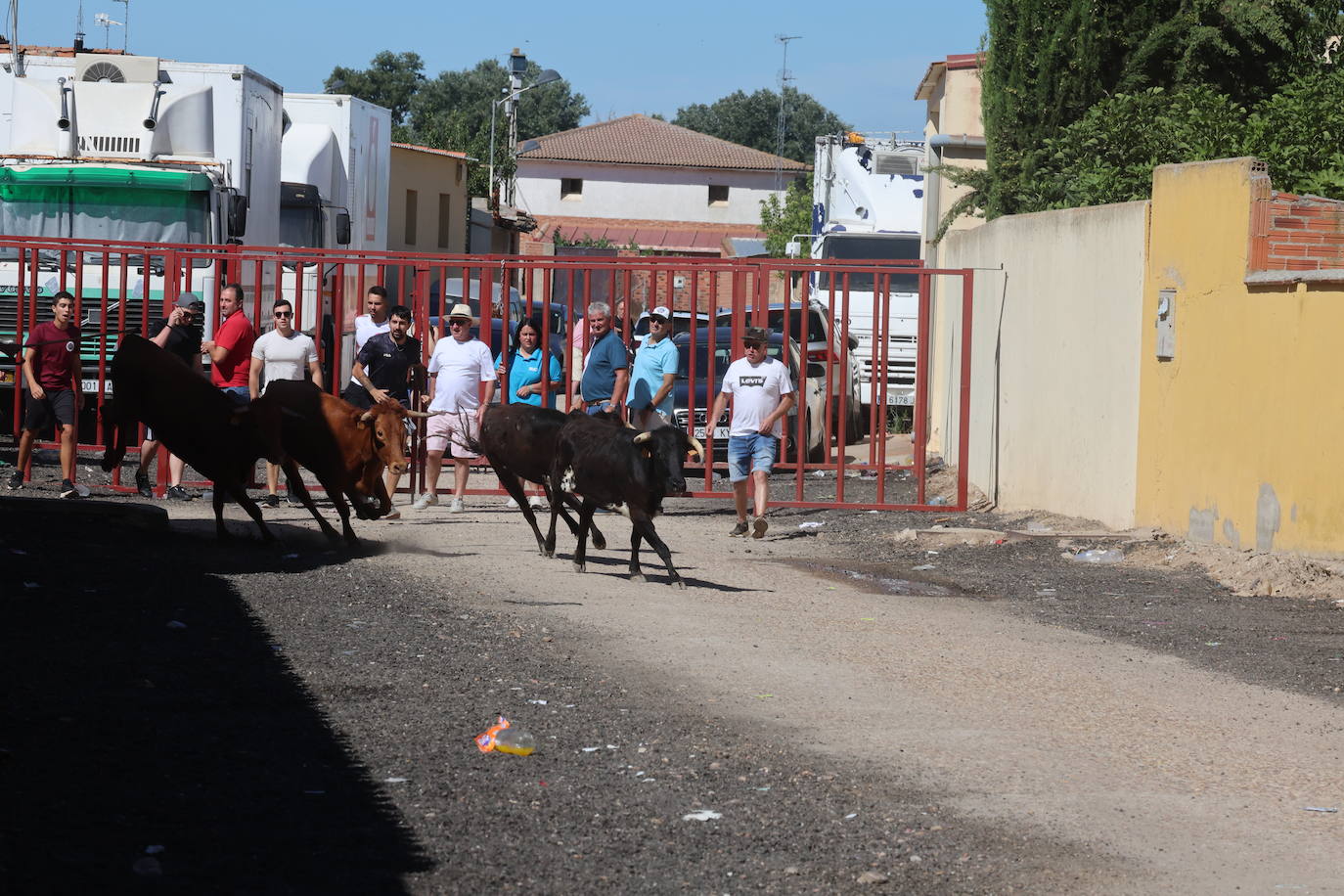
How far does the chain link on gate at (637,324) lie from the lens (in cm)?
1504

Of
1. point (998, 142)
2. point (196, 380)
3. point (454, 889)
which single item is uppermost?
point (998, 142)

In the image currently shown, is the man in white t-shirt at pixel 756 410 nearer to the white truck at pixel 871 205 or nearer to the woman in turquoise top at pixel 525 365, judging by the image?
the woman in turquoise top at pixel 525 365

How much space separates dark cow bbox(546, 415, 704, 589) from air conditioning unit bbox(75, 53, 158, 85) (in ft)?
32.1

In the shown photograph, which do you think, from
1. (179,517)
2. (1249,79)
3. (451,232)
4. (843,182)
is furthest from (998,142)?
(451,232)

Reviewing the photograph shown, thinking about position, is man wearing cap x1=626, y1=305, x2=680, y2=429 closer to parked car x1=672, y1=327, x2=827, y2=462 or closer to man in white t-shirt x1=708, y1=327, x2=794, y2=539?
man in white t-shirt x1=708, y1=327, x2=794, y2=539

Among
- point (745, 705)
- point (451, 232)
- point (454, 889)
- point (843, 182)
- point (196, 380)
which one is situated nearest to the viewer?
point (454, 889)

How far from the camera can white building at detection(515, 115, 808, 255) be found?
77000 millimetres

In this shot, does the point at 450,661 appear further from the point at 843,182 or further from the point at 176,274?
the point at 843,182

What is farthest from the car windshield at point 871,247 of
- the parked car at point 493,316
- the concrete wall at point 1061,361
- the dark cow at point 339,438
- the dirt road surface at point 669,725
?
the dark cow at point 339,438

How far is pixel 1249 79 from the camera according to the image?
20.5 metres

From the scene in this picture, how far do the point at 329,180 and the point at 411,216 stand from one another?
24014 mm

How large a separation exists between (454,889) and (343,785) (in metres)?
1.16

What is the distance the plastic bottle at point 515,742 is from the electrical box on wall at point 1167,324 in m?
7.59

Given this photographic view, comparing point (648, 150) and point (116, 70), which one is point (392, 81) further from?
point (116, 70)
